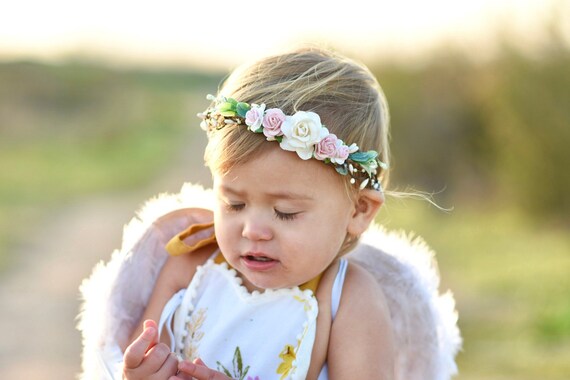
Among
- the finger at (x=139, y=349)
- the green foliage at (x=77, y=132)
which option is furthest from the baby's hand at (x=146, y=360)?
the green foliage at (x=77, y=132)

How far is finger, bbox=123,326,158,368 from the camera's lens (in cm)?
244

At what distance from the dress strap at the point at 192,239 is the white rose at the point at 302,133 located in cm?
53

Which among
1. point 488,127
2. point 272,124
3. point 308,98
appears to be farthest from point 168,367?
point 488,127

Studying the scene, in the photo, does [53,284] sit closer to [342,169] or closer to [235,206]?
[235,206]

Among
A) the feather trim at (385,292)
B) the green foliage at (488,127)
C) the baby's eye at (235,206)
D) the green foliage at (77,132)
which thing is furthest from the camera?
the green foliage at (77,132)

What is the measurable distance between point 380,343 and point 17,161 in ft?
57.7

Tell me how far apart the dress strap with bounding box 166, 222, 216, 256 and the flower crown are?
0.40m

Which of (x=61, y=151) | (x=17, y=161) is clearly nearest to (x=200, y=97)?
(x=61, y=151)

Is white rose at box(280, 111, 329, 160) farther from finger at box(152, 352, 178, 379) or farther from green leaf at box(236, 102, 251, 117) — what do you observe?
finger at box(152, 352, 178, 379)

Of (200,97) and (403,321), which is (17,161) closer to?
(403,321)

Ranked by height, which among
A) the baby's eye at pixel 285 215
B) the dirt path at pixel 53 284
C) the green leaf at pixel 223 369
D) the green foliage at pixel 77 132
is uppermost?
the baby's eye at pixel 285 215

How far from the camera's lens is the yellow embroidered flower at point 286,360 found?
2.66 metres

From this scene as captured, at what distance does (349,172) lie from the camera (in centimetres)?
263

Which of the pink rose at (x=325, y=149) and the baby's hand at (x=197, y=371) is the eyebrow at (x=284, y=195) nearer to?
the pink rose at (x=325, y=149)
